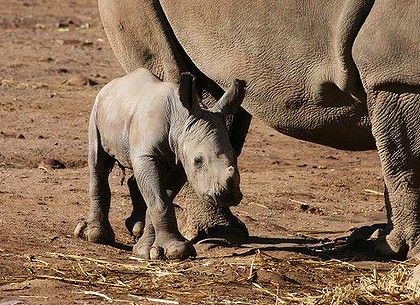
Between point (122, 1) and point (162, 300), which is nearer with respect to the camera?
point (162, 300)

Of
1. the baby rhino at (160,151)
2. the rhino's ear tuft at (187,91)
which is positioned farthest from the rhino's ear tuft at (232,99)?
the rhino's ear tuft at (187,91)

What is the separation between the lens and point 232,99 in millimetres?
7680

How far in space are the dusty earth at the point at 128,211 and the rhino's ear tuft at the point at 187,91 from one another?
825 mm

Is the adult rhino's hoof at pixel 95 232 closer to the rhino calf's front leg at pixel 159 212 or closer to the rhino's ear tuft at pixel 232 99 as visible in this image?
the rhino calf's front leg at pixel 159 212

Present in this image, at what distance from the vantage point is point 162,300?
658 centimetres

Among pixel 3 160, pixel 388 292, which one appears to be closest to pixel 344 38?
pixel 388 292

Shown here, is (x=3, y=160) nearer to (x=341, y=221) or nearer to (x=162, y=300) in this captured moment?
(x=341, y=221)

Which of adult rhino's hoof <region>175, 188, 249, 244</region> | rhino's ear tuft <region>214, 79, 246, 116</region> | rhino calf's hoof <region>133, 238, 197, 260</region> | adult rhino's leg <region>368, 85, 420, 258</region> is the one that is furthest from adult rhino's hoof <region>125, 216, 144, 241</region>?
adult rhino's leg <region>368, 85, 420, 258</region>

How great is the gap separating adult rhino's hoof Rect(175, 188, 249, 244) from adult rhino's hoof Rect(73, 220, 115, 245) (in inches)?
27.1

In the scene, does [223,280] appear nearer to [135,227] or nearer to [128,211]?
[135,227]

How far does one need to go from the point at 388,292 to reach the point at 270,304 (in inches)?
22.5

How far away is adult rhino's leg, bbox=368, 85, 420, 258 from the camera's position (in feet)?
25.2

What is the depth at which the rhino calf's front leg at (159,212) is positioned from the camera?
764cm

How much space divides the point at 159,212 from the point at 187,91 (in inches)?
25.7
